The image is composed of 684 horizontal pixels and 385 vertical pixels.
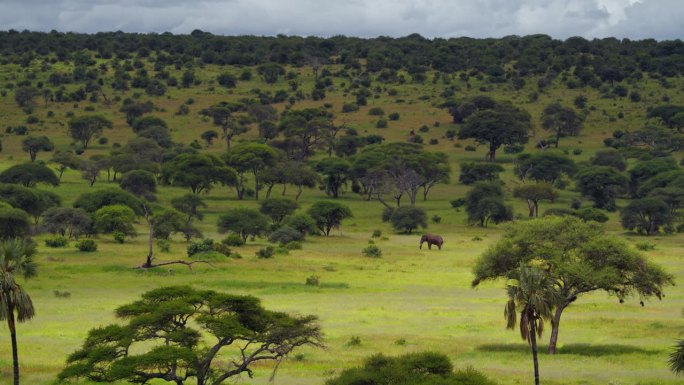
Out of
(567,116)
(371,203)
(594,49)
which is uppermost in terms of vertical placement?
(594,49)

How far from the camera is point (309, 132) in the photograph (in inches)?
4909

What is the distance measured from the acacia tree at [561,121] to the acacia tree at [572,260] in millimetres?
97882

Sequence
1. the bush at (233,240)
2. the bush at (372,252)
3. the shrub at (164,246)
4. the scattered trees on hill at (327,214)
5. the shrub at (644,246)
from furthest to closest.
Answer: the scattered trees on hill at (327,214)
the bush at (233,240)
the shrub at (644,246)
the bush at (372,252)
the shrub at (164,246)

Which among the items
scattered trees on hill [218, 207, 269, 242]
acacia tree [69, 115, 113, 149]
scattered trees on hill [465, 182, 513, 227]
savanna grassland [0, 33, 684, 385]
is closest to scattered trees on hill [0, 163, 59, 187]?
savanna grassland [0, 33, 684, 385]

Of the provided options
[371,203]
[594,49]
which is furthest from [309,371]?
[594,49]

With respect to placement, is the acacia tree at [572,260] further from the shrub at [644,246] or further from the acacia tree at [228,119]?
the acacia tree at [228,119]

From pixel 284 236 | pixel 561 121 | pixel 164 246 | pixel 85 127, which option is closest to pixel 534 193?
pixel 284 236

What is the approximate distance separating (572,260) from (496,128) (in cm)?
8387

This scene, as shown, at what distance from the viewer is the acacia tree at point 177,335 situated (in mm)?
25203

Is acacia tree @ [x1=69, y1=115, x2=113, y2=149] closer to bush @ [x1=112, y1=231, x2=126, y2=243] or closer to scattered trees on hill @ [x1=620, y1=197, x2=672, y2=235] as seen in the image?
bush @ [x1=112, y1=231, x2=126, y2=243]

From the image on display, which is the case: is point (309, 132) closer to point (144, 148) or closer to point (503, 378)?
point (144, 148)

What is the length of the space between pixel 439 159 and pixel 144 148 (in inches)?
1420

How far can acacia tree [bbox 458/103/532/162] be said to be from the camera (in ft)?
397

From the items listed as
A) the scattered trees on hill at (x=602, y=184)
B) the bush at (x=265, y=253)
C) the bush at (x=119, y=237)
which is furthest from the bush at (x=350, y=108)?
the bush at (x=265, y=253)
